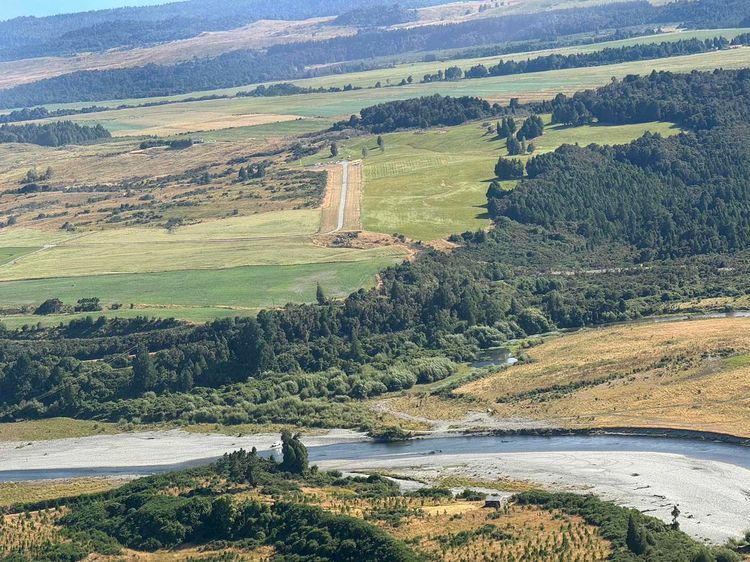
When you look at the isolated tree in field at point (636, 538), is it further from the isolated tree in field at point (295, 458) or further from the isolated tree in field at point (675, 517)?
the isolated tree in field at point (295, 458)

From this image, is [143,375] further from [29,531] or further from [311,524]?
[311,524]

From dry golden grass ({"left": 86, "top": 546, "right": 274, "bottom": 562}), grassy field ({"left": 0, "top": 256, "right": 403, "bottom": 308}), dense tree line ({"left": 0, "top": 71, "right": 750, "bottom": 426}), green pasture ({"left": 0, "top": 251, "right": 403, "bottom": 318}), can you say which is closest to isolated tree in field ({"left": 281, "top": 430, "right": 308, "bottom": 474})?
dry golden grass ({"left": 86, "top": 546, "right": 274, "bottom": 562})

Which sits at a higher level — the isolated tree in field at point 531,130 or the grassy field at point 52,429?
the isolated tree in field at point 531,130

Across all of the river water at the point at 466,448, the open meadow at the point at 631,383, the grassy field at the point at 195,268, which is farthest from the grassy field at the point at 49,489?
the grassy field at the point at 195,268

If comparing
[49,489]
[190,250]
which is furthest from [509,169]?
[49,489]

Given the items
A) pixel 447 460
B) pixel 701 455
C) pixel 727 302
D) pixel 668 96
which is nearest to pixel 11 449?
pixel 447 460

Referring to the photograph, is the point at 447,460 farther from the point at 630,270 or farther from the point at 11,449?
the point at 630,270

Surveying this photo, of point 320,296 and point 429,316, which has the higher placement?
point 320,296
